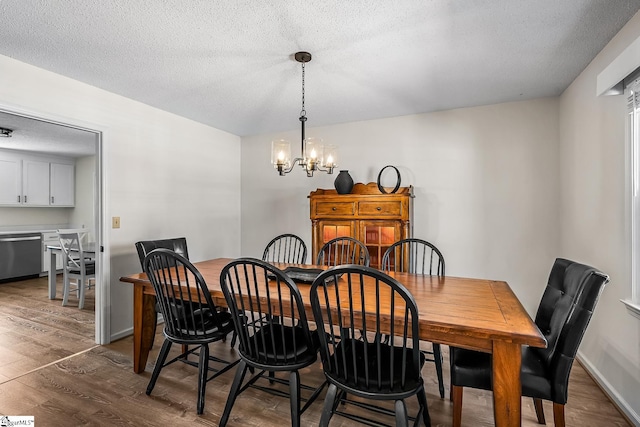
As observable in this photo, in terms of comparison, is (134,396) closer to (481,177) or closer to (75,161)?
(481,177)

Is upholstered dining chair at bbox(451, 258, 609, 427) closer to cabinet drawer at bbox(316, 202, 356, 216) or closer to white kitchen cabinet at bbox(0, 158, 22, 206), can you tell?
cabinet drawer at bbox(316, 202, 356, 216)

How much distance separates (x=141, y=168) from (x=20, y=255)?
13.1 ft

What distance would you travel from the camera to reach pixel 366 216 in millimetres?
3637

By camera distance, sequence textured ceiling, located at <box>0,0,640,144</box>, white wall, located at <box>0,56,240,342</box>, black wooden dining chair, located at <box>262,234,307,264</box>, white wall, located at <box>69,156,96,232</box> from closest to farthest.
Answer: textured ceiling, located at <box>0,0,640,144</box>, white wall, located at <box>0,56,240,342</box>, black wooden dining chair, located at <box>262,234,307,264</box>, white wall, located at <box>69,156,96,232</box>

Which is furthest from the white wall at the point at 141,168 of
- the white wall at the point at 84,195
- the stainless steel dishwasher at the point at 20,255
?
the stainless steel dishwasher at the point at 20,255

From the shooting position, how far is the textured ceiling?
1.87 m

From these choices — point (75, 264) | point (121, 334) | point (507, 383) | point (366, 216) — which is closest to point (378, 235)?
point (366, 216)

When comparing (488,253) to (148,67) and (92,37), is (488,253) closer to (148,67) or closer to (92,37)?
(148,67)

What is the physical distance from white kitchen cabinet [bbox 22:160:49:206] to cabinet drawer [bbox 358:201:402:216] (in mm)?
6075

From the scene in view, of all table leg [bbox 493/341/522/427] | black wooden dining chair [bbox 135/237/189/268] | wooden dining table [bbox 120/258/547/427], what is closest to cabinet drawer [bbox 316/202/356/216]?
black wooden dining chair [bbox 135/237/189/268]

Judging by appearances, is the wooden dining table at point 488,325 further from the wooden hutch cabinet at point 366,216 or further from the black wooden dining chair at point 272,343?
the wooden hutch cabinet at point 366,216

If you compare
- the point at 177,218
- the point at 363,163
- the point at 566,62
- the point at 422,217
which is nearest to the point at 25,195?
the point at 177,218

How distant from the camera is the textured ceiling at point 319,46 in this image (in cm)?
187

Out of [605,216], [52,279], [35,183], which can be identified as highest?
[35,183]
